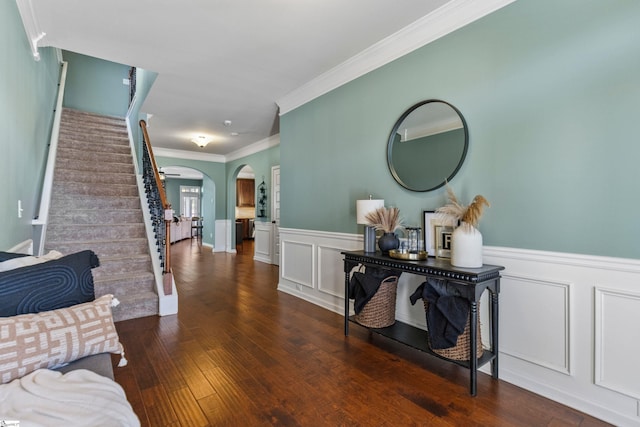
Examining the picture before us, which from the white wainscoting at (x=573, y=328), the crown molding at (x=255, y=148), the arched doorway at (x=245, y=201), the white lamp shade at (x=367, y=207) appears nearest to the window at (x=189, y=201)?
the arched doorway at (x=245, y=201)

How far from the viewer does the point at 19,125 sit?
2.38 meters

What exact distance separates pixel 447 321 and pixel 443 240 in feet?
2.25

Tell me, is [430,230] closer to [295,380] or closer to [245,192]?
[295,380]

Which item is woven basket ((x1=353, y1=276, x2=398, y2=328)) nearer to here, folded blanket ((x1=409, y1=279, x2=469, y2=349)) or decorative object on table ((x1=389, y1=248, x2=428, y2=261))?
decorative object on table ((x1=389, y1=248, x2=428, y2=261))

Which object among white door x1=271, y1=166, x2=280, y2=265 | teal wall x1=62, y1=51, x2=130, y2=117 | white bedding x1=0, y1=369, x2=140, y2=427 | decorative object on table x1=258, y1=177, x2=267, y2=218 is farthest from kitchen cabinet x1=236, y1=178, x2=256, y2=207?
white bedding x1=0, y1=369, x2=140, y2=427

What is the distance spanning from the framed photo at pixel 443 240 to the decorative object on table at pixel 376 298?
416 mm

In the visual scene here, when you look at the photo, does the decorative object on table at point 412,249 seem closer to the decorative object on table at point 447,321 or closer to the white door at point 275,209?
the decorative object on table at point 447,321

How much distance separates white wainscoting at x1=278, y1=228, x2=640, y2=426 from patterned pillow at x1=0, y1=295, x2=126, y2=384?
2.36 m

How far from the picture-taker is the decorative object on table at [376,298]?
104 inches

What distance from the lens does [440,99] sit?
2518 mm

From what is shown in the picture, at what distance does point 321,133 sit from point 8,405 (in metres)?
3.44

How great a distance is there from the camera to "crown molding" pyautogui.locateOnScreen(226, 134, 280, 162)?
6.68 m

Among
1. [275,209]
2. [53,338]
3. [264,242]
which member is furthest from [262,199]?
[53,338]

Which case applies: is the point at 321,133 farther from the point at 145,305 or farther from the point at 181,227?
the point at 181,227
